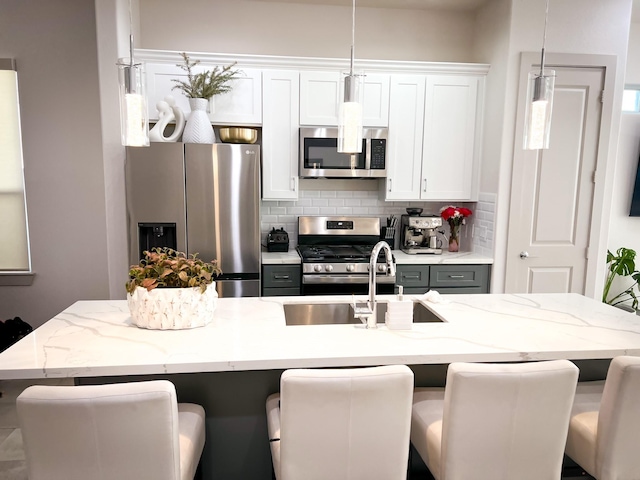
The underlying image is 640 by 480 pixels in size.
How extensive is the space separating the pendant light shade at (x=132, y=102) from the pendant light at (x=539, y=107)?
5.08 feet

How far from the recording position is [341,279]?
137 inches

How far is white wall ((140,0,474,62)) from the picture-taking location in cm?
373

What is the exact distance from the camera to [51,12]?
3588 mm

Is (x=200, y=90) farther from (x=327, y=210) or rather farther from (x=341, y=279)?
(x=341, y=279)

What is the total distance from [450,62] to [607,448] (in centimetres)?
327

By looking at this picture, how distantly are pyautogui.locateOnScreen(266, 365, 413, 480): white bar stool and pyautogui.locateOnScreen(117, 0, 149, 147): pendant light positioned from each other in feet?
3.61

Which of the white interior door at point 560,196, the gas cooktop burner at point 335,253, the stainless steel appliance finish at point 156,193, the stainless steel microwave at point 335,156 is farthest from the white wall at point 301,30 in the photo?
the gas cooktop burner at point 335,253

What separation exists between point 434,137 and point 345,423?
2.93 m

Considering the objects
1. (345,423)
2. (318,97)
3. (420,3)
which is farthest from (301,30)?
(345,423)

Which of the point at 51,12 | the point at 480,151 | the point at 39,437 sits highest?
the point at 51,12

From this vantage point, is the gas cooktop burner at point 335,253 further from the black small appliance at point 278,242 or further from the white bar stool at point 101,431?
the white bar stool at point 101,431

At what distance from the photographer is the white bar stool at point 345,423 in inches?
51.2

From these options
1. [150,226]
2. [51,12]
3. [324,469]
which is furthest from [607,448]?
[51,12]

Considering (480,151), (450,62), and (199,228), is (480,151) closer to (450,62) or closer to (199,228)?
(450,62)
